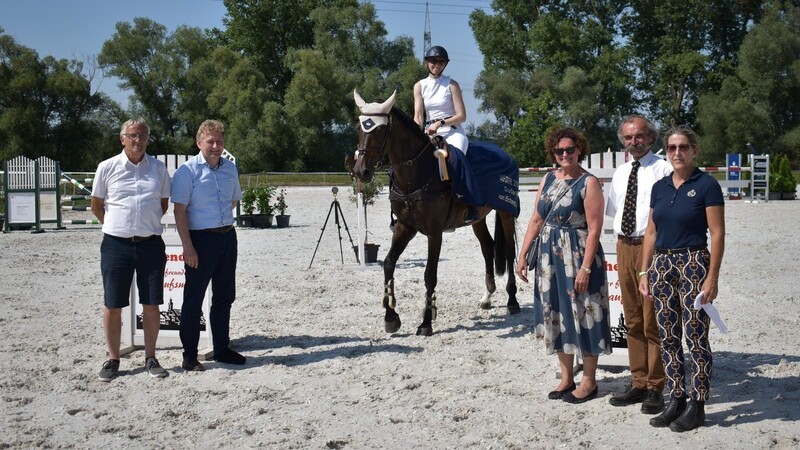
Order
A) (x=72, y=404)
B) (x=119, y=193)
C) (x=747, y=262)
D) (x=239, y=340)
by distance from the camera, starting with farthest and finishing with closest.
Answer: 1. (x=747, y=262)
2. (x=239, y=340)
3. (x=119, y=193)
4. (x=72, y=404)

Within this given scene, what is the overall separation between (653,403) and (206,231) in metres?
3.59

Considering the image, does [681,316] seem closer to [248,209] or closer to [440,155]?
[440,155]

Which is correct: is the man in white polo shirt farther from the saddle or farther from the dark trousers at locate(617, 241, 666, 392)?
the dark trousers at locate(617, 241, 666, 392)

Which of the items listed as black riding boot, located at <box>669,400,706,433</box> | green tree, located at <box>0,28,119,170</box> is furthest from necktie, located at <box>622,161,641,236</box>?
green tree, located at <box>0,28,119,170</box>

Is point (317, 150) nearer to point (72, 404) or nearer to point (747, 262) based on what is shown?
point (747, 262)

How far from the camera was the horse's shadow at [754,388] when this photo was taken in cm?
518

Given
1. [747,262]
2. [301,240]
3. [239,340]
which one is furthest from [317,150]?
[239,340]

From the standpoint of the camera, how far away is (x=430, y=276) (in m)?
8.20

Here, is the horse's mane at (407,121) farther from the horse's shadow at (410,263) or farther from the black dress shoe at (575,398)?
the horse's shadow at (410,263)

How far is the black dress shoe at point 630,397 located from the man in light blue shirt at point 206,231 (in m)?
3.06

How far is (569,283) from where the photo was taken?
17.8ft

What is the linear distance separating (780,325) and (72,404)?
631 cm

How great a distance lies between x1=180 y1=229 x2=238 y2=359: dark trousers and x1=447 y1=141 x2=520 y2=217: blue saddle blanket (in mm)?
2624

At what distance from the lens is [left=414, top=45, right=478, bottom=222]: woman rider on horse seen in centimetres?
853
